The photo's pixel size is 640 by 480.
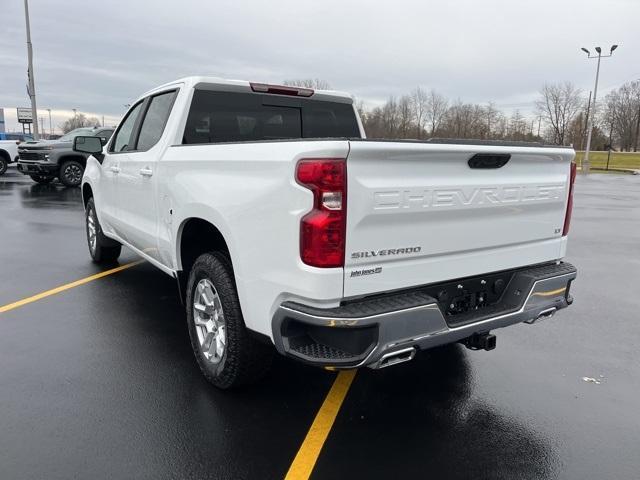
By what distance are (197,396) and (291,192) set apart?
1648 millimetres

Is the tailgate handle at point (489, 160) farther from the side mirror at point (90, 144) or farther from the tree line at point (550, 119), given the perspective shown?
the tree line at point (550, 119)

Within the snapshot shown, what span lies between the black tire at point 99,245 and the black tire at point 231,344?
3566 millimetres

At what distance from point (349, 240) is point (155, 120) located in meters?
2.90

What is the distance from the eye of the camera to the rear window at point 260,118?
435 cm

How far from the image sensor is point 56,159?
1642 centimetres

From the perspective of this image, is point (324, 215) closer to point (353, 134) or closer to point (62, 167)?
point (353, 134)

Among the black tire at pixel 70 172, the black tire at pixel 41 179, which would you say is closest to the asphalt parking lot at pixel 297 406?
the black tire at pixel 70 172

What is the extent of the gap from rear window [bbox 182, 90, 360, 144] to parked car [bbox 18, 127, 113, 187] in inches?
505

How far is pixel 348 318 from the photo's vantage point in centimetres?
249

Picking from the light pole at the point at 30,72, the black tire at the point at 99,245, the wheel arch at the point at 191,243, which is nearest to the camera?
the wheel arch at the point at 191,243

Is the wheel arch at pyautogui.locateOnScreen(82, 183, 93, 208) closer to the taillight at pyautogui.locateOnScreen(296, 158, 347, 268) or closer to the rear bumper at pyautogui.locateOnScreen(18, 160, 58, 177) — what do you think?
the taillight at pyautogui.locateOnScreen(296, 158, 347, 268)

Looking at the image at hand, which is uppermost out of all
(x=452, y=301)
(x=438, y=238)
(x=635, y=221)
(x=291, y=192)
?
(x=291, y=192)

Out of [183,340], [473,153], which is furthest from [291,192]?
[183,340]

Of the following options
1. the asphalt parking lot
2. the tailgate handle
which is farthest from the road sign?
the tailgate handle
